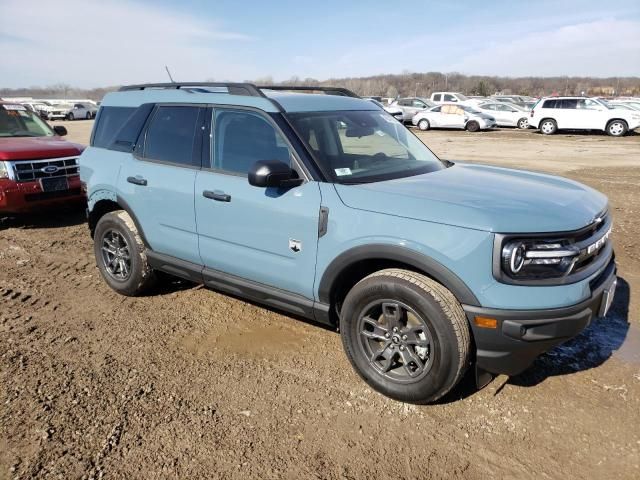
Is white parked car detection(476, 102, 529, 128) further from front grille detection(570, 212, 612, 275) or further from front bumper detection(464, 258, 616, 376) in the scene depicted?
front bumper detection(464, 258, 616, 376)

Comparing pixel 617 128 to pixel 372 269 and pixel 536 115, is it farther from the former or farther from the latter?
pixel 372 269

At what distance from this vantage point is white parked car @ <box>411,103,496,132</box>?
2594 centimetres

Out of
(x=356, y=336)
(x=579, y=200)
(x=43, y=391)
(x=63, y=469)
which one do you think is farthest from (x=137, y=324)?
(x=579, y=200)

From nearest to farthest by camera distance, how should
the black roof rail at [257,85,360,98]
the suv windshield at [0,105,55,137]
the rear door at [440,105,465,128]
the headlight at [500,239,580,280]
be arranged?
the headlight at [500,239,580,280] → the black roof rail at [257,85,360,98] → the suv windshield at [0,105,55,137] → the rear door at [440,105,465,128]

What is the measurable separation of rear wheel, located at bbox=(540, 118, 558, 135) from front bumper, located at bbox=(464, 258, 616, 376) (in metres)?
23.4

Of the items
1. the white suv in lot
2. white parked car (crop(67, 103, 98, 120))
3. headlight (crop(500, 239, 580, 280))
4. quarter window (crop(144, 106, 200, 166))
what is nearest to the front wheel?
headlight (crop(500, 239, 580, 280))

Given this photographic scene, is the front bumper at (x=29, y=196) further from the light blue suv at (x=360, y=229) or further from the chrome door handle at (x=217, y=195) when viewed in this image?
the chrome door handle at (x=217, y=195)

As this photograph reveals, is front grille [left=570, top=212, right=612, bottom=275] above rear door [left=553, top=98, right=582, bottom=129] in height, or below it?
above

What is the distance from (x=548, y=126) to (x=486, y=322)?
78.5 feet

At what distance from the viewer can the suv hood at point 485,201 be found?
8.95 ft

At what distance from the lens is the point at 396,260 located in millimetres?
2990

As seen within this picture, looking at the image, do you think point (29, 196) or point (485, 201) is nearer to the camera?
point (485, 201)

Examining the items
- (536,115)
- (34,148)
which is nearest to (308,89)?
(34,148)

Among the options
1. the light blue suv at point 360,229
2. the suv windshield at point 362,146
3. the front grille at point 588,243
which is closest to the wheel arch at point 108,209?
the light blue suv at point 360,229
